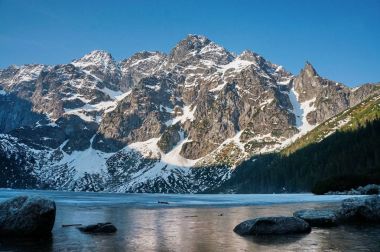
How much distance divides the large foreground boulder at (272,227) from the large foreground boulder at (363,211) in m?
9.51

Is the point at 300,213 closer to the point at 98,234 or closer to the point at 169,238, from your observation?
the point at 169,238

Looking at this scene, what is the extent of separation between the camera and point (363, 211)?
119 feet

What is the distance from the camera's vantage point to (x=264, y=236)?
2641 cm

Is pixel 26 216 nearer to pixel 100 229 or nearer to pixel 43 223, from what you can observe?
pixel 43 223

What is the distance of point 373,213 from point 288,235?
12.8m

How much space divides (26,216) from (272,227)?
16262 millimetres

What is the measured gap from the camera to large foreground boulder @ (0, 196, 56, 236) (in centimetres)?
2827

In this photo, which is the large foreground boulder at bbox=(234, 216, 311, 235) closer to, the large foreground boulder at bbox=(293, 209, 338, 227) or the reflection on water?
the reflection on water

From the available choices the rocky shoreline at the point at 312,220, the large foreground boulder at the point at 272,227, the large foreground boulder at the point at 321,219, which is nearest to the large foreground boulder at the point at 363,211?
the rocky shoreline at the point at 312,220

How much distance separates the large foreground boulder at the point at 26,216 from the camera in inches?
1113

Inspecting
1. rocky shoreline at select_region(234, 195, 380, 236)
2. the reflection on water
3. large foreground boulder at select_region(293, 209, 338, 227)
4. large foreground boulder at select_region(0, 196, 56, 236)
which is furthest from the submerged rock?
large foreground boulder at select_region(293, 209, 338, 227)

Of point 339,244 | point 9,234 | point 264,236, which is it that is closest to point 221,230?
point 264,236

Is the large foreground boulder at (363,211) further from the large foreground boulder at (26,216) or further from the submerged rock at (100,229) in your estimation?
the large foreground boulder at (26,216)

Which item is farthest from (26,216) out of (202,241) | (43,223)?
(202,241)
